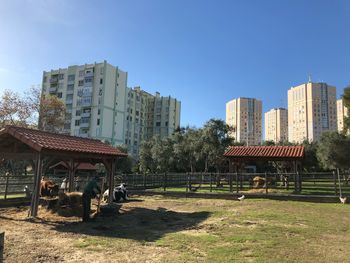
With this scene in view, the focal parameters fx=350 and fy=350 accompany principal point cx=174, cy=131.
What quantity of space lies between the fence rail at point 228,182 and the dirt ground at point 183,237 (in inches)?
247

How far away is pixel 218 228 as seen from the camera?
35.7 ft

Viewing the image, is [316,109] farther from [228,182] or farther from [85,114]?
[228,182]

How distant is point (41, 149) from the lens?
13125mm

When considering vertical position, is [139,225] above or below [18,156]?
below

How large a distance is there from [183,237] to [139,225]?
2641mm

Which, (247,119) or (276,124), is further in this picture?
(276,124)

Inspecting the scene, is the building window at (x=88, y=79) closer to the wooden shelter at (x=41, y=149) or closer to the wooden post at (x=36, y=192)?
the wooden shelter at (x=41, y=149)

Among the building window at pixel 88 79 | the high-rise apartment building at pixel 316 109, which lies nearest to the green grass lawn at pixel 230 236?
the building window at pixel 88 79

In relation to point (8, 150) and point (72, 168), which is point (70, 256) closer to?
point (8, 150)

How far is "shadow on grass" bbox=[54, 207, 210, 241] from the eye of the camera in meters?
10.1

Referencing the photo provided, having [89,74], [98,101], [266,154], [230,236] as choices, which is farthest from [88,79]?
[230,236]

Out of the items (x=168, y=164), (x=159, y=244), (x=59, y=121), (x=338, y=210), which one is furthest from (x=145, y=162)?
(x=159, y=244)

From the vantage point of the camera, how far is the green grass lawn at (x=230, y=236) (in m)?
7.50

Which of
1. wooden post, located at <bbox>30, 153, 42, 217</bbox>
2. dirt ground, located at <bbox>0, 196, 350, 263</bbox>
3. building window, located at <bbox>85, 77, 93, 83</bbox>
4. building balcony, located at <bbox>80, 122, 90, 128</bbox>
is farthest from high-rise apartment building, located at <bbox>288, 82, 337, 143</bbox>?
wooden post, located at <bbox>30, 153, 42, 217</bbox>
